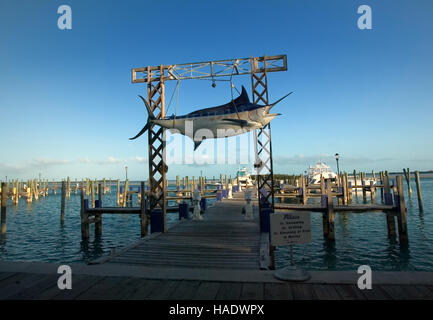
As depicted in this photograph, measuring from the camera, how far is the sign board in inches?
186

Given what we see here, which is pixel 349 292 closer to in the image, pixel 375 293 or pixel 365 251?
pixel 375 293

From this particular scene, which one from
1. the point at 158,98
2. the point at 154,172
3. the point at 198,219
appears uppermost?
the point at 158,98

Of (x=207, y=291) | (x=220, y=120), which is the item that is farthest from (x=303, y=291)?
(x=220, y=120)

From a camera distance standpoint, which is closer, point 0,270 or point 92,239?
point 0,270

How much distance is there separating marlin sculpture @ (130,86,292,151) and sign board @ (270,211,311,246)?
5.90 metres

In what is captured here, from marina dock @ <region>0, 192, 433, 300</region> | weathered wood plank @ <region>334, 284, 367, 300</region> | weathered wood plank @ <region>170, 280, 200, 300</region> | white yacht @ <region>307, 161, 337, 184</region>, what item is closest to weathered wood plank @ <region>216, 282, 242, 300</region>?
marina dock @ <region>0, 192, 433, 300</region>

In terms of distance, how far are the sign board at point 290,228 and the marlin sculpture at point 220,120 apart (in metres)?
5.90

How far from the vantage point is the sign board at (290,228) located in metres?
4.71

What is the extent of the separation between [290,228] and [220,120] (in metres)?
6.41
